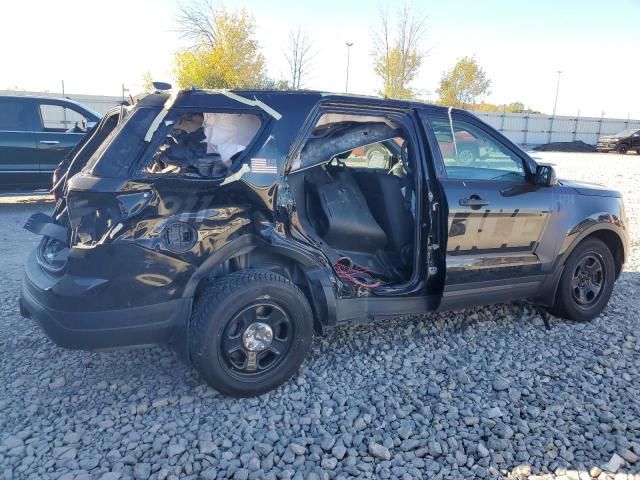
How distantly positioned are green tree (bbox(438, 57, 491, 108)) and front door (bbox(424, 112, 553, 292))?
127ft

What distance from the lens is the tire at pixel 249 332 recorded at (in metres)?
2.81

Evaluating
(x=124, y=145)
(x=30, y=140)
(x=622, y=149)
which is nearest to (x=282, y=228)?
(x=124, y=145)

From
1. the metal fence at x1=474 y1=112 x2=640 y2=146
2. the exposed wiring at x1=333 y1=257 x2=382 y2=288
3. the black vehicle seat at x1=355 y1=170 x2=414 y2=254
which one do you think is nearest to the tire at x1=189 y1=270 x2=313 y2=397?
the exposed wiring at x1=333 y1=257 x2=382 y2=288

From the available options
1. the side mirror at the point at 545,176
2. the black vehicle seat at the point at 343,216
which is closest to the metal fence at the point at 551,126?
the side mirror at the point at 545,176

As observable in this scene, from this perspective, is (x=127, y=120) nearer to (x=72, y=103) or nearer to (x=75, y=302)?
(x=75, y=302)

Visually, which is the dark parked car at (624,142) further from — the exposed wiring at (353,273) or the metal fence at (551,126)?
the exposed wiring at (353,273)

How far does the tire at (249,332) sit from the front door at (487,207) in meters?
1.25

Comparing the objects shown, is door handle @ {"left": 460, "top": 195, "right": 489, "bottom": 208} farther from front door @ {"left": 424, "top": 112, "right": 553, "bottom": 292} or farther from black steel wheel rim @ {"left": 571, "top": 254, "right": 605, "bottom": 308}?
black steel wheel rim @ {"left": 571, "top": 254, "right": 605, "bottom": 308}

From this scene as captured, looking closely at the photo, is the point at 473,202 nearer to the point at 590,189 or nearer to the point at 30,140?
the point at 590,189

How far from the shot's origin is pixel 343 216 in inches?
150

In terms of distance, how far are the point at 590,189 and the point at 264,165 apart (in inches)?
117

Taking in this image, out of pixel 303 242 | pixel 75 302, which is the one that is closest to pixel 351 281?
pixel 303 242

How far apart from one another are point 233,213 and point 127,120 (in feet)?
2.73

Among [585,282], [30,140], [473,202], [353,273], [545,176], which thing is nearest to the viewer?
[473,202]
